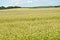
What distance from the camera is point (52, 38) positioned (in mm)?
5398

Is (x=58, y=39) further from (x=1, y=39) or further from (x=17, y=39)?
(x=1, y=39)

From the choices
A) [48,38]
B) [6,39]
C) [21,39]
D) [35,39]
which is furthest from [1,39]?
[48,38]

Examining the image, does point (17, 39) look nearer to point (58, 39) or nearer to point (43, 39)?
point (43, 39)

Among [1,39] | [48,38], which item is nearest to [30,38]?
[48,38]

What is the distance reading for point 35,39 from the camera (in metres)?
5.44

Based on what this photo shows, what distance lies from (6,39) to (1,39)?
236mm

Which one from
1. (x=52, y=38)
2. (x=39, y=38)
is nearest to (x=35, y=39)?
(x=39, y=38)

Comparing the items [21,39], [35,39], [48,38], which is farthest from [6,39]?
[48,38]

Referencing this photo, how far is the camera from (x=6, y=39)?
548cm

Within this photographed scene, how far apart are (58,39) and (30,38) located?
841 mm

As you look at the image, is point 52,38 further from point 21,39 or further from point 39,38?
point 21,39

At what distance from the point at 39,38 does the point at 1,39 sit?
1189mm

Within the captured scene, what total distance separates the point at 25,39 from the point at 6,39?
587 mm

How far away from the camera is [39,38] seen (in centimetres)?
545
